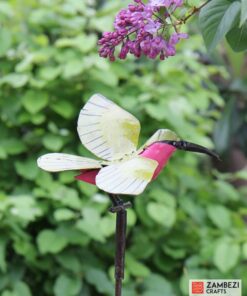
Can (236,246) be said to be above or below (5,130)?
below

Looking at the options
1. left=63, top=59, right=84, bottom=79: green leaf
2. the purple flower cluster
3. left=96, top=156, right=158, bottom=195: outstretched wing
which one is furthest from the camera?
left=63, top=59, right=84, bottom=79: green leaf

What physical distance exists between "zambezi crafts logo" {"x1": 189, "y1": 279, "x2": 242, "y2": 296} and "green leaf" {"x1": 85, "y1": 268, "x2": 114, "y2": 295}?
116 centimetres

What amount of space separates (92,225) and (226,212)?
504 mm

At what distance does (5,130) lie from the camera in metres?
1.98

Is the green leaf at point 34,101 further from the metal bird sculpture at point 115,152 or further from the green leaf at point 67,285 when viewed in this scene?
the metal bird sculpture at point 115,152

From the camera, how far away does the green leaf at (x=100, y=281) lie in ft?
5.75

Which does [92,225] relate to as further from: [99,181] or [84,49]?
[99,181]

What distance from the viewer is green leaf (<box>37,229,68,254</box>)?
Answer: 176 cm

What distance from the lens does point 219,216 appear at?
2.01 meters

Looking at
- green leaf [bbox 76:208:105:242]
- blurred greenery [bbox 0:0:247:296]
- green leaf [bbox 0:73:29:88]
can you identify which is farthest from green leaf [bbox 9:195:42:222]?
green leaf [bbox 0:73:29:88]

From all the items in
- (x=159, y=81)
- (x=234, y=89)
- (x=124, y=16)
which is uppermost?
(x=124, y=16)

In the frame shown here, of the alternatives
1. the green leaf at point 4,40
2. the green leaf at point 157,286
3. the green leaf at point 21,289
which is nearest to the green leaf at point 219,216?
the green leaf at point 157,286

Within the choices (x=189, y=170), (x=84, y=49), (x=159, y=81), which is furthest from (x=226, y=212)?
(x=84, y=49)

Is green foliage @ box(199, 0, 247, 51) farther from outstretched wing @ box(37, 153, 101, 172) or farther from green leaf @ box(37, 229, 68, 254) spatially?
green leaf @ box(37, 229, 68, 254)
